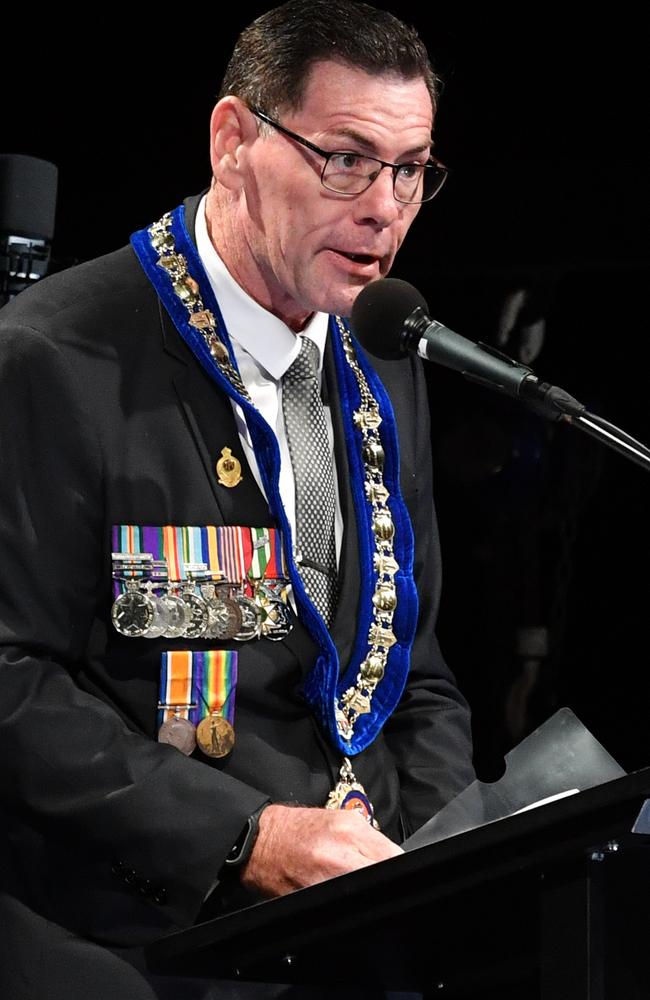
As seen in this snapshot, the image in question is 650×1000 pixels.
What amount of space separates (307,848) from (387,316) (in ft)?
1.88

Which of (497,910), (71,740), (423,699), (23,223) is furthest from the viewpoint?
(23,223)

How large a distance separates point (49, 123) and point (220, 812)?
1.94 meters

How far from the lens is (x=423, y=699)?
2.27 m

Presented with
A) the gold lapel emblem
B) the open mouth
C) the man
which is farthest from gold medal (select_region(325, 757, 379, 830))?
the open mouth

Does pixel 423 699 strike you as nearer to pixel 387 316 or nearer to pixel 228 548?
pixel 228 548

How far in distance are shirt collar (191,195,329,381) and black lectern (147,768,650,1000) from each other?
88 cm

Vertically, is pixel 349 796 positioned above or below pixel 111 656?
below

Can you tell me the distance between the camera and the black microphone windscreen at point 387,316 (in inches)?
70.2

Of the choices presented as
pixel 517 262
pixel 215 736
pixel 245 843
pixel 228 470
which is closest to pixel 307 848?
pixel 245 843

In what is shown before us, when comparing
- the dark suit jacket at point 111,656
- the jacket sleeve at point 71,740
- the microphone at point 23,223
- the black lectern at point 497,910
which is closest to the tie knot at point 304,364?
Result: the dark suit jacket at point 111,656

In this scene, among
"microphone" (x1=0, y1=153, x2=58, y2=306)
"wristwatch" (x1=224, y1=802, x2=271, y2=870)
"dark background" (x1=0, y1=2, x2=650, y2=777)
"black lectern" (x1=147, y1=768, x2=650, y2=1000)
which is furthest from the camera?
"dark background" (x1=0, y1=2, x2=650, y2=777)

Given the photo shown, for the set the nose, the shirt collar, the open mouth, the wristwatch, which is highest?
the nose

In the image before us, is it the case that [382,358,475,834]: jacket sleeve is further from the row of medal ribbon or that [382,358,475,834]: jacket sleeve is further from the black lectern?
the black lectern

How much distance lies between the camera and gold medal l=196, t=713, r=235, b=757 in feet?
6.34
